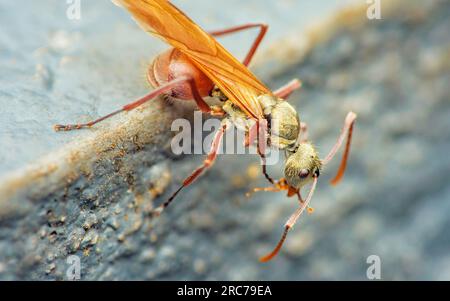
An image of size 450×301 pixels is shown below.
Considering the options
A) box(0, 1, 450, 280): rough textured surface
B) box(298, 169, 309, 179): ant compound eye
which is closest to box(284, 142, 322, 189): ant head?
box(298, 169, 309, 179): ant compound eye

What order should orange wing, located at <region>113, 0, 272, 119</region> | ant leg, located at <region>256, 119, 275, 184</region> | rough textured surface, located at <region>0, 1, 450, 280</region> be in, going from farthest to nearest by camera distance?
ant leg, located at <region>256, 119, 275, 184</region> → orange wing, located at <region>113, 0, 272, 119</region> → rough textured surface, located at <region>0, 1, 450, 280</region>

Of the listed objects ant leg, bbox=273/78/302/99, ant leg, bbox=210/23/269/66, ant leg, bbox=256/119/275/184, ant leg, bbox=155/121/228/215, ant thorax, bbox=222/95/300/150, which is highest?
ant leg, bbox=210/23/269/66

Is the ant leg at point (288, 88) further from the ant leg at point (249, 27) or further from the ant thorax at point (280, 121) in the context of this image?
the ant leg at point (249, 27)

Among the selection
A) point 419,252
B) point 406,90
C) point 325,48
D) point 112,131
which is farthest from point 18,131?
point 419,252

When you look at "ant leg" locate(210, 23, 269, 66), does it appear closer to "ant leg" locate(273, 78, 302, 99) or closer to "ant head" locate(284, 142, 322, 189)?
"ant leg" locate(273, 78, 302, 99)

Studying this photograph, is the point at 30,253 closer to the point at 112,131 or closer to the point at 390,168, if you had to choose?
the point at 112,131

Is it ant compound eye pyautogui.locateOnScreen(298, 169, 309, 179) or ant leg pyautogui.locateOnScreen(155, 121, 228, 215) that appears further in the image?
ant compound eye pyautogui.locateOnScreen(298, 169, 309, 179)
